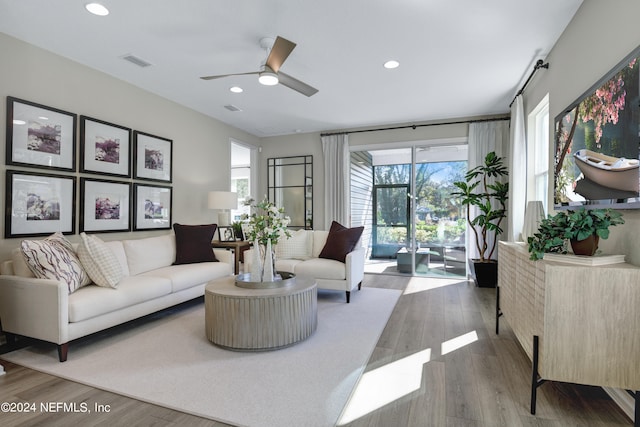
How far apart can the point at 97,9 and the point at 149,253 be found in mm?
2382

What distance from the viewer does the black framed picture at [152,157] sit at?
4.13 meters

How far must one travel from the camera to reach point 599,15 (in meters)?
2.23

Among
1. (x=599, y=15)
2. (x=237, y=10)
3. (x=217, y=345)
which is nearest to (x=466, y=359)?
(x=217, y=345)

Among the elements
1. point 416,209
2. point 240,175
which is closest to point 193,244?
point 416,209

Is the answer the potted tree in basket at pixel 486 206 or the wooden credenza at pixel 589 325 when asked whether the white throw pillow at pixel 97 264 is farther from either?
the potted tree in basket at pixel 486 206

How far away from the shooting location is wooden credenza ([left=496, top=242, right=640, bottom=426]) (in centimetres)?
162

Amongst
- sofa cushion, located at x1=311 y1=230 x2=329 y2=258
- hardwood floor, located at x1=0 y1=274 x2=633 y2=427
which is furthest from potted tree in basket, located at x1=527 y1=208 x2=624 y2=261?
sofa cushion, located at x1=311 y1=230 x2=329 y2=258

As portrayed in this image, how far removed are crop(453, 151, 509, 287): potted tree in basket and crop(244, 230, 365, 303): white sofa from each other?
74.7 inches

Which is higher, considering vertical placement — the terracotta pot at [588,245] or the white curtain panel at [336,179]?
the white curtain panel at [336,179]

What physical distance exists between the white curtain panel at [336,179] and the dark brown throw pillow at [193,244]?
8.11 ft

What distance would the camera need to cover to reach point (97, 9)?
2553 millimetres

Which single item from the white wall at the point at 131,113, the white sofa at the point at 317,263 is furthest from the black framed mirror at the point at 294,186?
the white sofa at the point at 317,263

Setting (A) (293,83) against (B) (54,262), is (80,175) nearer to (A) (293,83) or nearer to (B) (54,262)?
(B) (54,262)

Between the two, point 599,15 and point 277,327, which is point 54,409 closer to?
point 277,327
